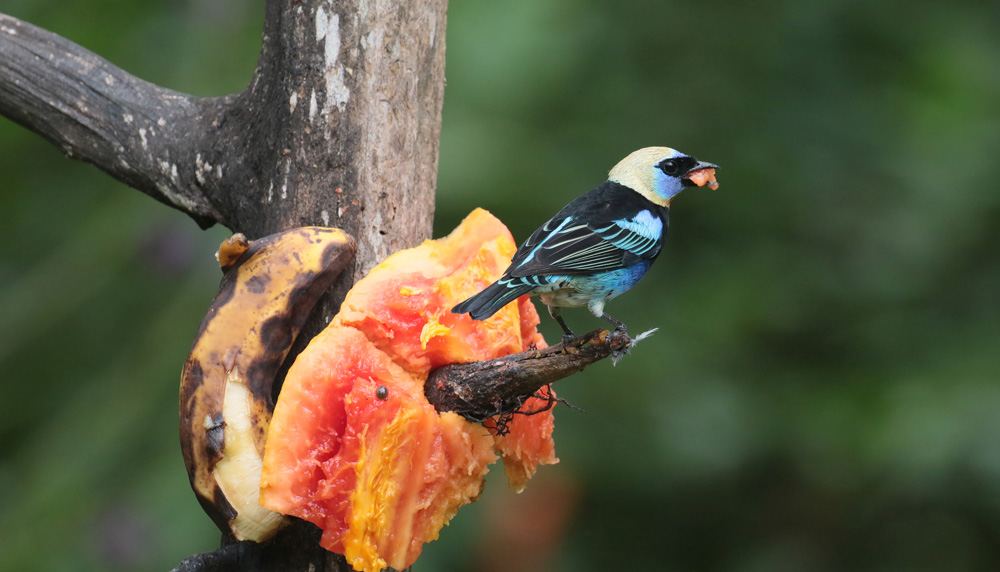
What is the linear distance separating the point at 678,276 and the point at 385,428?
96.6 inches

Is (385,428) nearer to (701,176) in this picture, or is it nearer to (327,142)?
(327,142)

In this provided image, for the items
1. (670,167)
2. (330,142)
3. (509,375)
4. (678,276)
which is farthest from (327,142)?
(678,276)

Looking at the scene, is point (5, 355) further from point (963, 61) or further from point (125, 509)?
point (963, 61)

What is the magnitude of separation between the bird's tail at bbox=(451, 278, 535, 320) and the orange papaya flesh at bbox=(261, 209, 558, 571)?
0.13 metres

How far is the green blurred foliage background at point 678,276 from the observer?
3604mm

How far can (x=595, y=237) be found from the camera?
2225 millimetres

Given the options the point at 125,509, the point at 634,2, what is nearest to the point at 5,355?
the point at 125,509

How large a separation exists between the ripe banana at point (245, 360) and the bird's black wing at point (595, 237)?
1.62 feet

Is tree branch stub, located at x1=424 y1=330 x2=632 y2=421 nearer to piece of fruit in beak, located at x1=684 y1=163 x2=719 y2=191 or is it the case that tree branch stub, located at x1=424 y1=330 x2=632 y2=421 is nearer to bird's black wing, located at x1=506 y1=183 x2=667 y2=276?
bird's black wing, located at x1=506 y1=183 x2=667 y2=276

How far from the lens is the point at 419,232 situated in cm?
242

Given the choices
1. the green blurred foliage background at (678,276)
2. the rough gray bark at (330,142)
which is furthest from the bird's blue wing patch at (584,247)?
the green blurred foliage background at (678,276)

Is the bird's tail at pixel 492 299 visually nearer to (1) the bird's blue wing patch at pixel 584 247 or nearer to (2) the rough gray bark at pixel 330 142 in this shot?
(1) the bird's blue wing patch at pixel 584 247

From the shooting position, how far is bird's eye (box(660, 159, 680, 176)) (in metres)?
2.55

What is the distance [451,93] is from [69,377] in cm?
235
